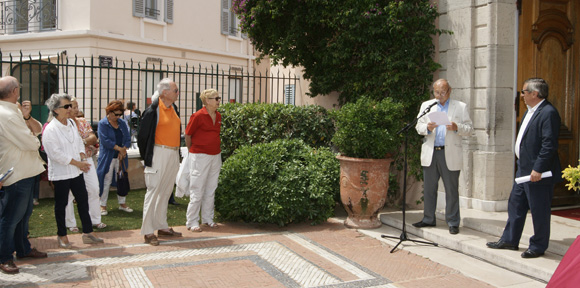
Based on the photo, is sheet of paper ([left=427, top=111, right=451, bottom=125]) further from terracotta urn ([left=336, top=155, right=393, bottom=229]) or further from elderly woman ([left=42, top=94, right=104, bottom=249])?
elderly woman ([left=42, top=94, right=104, bottom=249])

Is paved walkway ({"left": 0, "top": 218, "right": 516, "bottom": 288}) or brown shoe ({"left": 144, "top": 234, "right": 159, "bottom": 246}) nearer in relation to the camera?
paved walkway ({"left": 0, "top": 218, "right": 516, "bottom": 288})

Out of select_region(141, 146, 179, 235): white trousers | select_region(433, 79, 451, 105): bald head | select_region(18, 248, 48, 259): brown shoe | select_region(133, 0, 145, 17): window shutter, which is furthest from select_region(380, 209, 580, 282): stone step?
select_region(133, 0, 145, 17): window shutter

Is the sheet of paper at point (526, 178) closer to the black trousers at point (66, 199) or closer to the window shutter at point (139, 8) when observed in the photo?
the black trousers at point (66, 199)

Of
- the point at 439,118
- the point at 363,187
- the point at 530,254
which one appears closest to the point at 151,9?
the point at 363,187

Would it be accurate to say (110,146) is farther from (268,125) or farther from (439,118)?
(439,118)

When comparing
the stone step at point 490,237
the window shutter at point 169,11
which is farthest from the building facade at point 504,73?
the window shutter at point 169,11

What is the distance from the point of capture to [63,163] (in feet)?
18.6

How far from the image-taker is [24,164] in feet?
16.6

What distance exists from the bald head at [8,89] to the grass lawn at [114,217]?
2186 millimetres

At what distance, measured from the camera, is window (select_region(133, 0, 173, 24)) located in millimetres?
18656

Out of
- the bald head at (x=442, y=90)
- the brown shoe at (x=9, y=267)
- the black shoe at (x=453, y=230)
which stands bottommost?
the brown shoe at (x=9, y=267)

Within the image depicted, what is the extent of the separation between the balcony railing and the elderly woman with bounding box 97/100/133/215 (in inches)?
453

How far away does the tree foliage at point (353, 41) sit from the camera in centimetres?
797

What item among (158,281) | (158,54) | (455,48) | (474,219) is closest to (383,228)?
(474,219)
